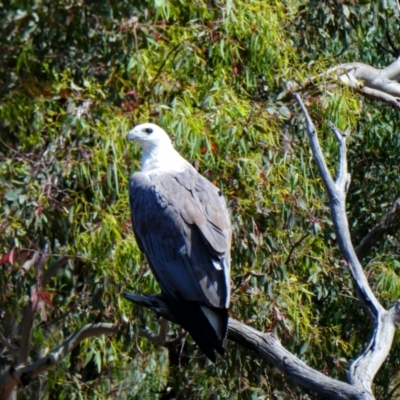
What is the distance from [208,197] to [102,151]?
113cm

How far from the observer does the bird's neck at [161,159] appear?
510 cm

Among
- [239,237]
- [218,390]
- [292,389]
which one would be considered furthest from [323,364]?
[239,237]

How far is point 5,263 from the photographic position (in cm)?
607

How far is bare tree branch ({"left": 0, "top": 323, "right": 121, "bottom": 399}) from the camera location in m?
6.45

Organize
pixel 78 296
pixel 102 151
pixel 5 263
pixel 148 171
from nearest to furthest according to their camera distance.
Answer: pixel 148 171 < pixel 102 151 < pixel 5 263 < pixel 78 296

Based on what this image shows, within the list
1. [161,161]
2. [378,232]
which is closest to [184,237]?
[161,161]

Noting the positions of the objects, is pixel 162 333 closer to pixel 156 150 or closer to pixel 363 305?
pixel 156 150

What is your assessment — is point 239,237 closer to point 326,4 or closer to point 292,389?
point 292,389

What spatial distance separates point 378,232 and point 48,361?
2422 mm

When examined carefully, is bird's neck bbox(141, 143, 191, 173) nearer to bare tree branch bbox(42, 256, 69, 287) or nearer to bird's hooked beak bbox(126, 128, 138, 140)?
bird's hooked beak bbox(126, 128, 138, 140)

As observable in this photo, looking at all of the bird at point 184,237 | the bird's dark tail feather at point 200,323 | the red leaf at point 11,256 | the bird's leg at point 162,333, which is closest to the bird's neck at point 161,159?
the bird at point 184,237

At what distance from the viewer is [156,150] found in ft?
17.0

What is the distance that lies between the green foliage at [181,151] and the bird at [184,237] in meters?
0.60

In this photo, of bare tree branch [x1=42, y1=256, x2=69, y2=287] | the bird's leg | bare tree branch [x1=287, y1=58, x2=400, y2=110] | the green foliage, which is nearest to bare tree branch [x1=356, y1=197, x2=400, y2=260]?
the green foliage
